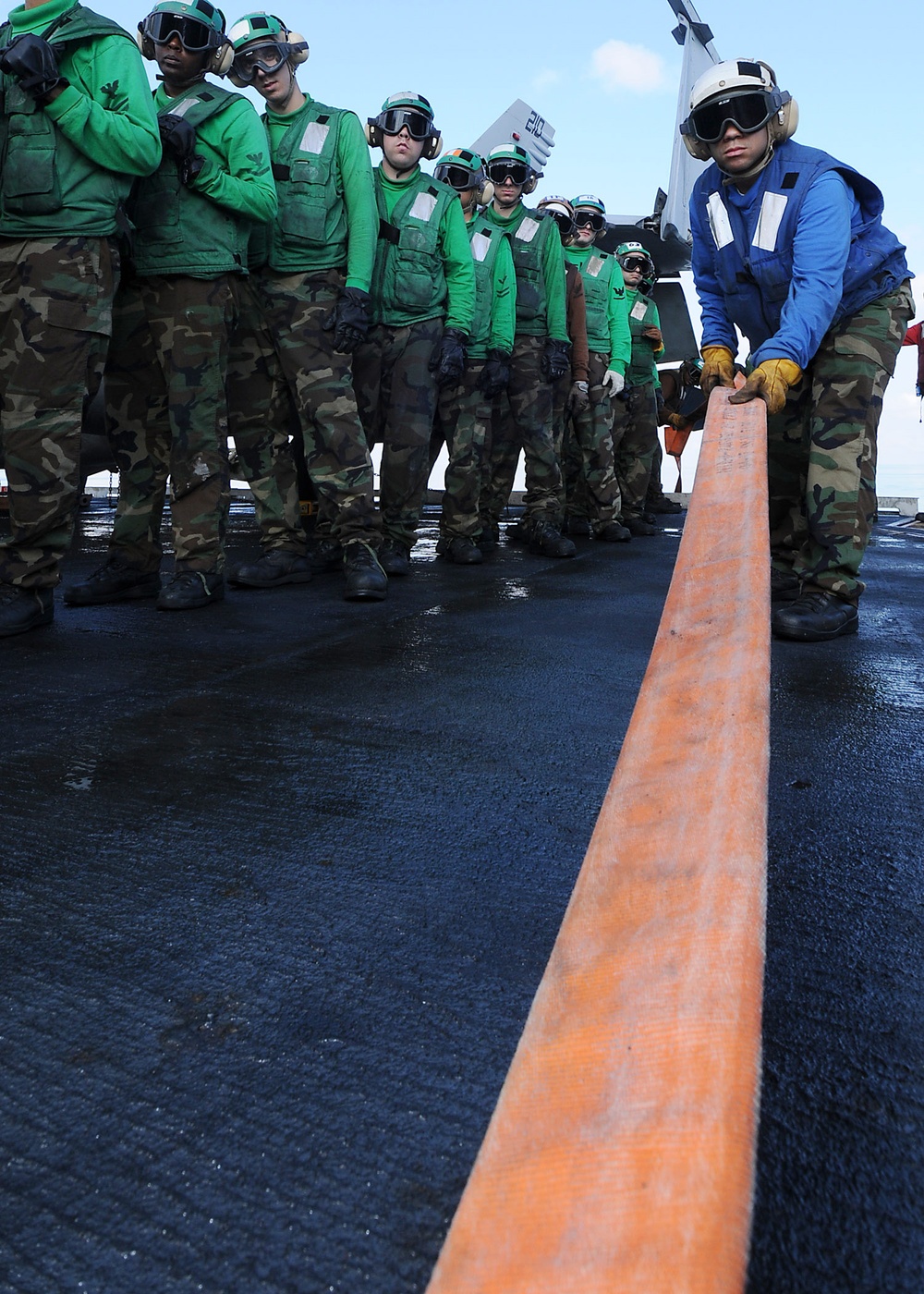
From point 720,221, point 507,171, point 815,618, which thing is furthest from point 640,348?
point 815,618

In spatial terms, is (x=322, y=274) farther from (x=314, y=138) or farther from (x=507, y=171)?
(x=507, y=171)

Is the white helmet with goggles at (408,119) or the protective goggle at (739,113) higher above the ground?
the white helmet with goggles at (408,119)

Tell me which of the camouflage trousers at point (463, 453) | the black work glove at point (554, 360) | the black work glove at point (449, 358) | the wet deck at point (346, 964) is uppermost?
the black work glove at point (554, 360)

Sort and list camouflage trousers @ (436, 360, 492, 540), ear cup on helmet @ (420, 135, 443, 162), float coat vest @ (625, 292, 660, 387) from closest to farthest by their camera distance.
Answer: ear cup on helmet @ (420, 135, 443, 162) → camouflage trousers @ (436, 360, 492, 540) → float coat vest @ (625, 292, 660, 387)

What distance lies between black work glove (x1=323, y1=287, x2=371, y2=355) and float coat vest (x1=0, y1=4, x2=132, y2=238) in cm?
105

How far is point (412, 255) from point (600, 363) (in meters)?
2.65

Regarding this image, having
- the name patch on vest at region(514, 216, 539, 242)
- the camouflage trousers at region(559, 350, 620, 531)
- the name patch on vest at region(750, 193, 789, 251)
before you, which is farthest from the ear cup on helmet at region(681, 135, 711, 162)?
the camouflage trousers at region(559, 350, 620, 531)

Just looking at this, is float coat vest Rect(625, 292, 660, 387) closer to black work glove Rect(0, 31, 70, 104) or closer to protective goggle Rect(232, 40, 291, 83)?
protective goggle Rect(232, 40, 291, 83)

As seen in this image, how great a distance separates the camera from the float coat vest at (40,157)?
2656 millimetres

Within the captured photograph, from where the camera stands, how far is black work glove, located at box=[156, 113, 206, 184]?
9.70ft

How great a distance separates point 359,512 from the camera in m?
3.69

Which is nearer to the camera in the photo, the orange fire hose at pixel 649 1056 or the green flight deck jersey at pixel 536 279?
the orange fire hose at pixel 649 1056

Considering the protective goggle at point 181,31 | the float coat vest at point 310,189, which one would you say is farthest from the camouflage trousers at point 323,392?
the protective goggle at point 181,31

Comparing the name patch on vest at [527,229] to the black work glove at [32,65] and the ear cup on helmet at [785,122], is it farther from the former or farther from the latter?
the black work glove at [32,65]
